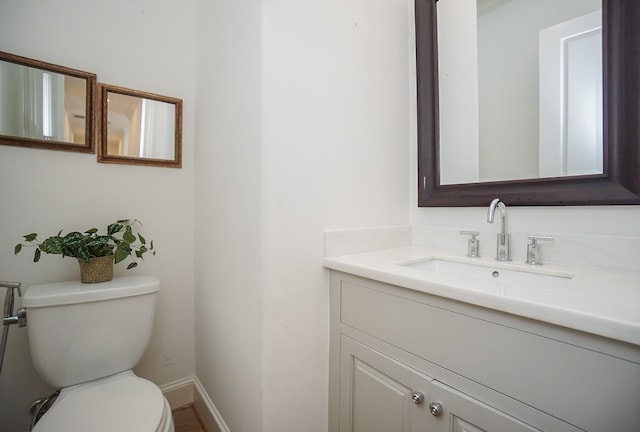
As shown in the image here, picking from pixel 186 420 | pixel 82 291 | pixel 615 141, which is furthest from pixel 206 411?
pixel 615 141

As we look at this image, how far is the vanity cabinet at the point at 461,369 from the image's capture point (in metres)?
0.48

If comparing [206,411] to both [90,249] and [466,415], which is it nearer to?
[90,249]

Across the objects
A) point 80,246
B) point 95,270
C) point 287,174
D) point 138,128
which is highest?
point 138,128

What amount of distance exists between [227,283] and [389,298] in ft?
2.14

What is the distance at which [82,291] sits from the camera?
3.25ft

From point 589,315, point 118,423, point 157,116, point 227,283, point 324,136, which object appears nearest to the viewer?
point 589,315

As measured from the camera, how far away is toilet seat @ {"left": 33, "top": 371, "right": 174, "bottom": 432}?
2.50 ft

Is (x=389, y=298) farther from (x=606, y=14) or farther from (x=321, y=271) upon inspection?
(x=606, y=14)

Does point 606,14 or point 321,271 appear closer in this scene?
point 606,14

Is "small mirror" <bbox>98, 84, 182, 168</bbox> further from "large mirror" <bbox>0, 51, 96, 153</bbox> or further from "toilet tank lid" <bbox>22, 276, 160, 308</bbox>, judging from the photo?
"toilet tank lid" <bbox>22, 276, 160, 308</bbox>

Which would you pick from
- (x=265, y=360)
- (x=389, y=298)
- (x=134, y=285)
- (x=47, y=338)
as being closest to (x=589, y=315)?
(x=389, y=298)

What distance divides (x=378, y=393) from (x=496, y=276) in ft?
1.84

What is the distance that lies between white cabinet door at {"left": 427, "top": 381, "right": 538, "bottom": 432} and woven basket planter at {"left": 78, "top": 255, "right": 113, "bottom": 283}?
4.05 feet

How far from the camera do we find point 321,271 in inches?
39.4
